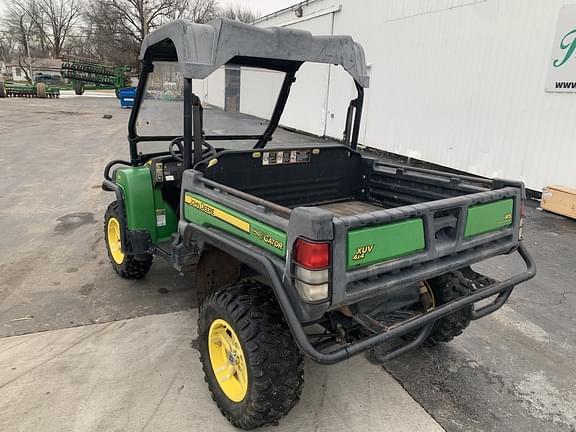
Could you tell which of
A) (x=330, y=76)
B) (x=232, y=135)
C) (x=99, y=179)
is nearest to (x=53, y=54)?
(x=330, y=76)

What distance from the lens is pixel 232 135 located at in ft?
13.0

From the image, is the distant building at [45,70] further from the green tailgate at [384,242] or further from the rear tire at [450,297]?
the green tailgate at [384,242]

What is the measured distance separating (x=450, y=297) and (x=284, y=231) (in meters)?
1.38

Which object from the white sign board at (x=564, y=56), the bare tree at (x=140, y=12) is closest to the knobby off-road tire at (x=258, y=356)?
the white sign board at (x=564, y=56)

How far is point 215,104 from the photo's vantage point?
11.9ft

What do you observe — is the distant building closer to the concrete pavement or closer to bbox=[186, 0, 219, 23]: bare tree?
bbox=[186, 0, 219, 23]: bare tree

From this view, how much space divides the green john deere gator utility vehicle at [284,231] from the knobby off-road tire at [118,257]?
0.8 inches

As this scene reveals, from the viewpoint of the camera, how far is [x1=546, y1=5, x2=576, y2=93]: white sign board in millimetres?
6742

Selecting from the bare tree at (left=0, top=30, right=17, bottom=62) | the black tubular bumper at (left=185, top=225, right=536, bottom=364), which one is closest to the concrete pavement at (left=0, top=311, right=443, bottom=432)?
the black tubular bumper at (left=185, top=225, right=536, bottom=364)

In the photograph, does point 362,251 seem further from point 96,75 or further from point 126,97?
point 96,75

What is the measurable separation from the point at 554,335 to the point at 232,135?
9.87ft

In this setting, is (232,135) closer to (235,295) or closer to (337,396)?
(235,295)

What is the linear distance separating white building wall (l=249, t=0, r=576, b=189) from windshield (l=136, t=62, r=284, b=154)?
17.4 feet

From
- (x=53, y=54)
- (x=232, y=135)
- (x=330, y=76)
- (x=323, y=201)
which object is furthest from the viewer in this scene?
(x=53, y=54)
